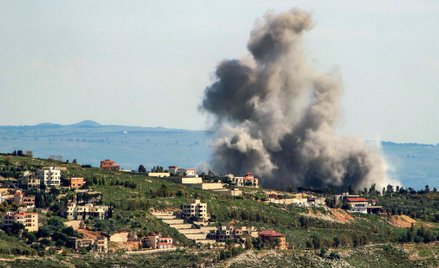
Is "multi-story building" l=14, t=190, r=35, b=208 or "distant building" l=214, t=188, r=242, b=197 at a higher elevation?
"distant building" l=214, t=188, r=242, b=197

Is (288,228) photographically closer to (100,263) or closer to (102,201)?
(102,201)

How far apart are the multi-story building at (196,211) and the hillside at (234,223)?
7.63 feet

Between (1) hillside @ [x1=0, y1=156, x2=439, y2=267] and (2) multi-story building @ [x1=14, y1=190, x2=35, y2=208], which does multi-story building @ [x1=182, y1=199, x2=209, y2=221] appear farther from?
(2) multi-story building @ [x1=14, y1=190, x2=35, y2=208]

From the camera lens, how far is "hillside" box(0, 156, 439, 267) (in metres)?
132

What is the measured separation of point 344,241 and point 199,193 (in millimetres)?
24558

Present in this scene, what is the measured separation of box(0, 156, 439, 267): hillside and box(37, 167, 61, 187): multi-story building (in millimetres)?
3685

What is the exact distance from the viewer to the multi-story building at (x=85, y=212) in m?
148

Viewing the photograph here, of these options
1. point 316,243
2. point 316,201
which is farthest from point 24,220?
point 316,201

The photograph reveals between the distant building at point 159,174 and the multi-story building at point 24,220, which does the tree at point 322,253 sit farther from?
the distant building at point 159,174

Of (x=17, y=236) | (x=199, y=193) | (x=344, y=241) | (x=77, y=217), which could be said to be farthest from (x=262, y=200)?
(x=17, y=236)

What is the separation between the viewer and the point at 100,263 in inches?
5010

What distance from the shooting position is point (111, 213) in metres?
A: 150

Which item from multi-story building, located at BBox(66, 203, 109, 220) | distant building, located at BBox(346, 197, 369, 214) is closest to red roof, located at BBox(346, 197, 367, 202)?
distant building, located at BBox(346, 197, 369, 214)

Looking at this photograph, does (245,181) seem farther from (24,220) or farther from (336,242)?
(24,220)
